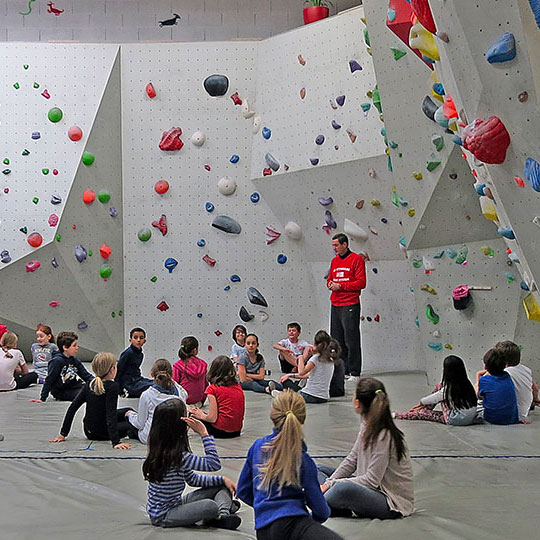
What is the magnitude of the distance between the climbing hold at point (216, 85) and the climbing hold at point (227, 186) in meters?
0.99

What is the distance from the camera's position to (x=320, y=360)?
639 cm

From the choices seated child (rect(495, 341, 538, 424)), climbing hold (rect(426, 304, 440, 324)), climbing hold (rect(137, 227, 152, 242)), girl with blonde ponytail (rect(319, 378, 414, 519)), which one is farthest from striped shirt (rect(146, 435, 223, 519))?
climbing hold (rect(137, 227, 152, 242))

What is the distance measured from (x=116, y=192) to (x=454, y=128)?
17.8ft

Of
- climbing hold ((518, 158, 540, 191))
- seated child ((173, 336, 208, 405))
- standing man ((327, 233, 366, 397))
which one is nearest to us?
climbing hold ((518, 158, 540, 191))

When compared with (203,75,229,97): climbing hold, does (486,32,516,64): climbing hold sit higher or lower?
lower

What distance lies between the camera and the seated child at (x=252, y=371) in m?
7.16

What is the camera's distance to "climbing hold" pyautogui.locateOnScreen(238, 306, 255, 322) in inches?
372

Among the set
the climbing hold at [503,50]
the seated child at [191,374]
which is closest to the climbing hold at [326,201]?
the seated child at [191,374]

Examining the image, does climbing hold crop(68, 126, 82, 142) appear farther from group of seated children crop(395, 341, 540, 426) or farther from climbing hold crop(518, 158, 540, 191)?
climbing hold crop(518, 158, 540, 191)

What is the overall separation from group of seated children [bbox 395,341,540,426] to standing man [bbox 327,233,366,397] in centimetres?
223

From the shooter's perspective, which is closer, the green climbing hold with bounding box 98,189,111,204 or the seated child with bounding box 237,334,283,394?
the seated child with bounding box 237,334,283,394

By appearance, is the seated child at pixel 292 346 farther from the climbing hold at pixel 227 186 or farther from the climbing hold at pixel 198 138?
the climbing hold at pixel 198 138

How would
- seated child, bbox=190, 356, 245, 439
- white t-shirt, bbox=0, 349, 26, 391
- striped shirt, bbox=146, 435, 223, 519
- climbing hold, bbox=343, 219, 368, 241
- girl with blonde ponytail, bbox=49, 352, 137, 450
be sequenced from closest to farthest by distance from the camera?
1. striped shirt, bbox=146, 435, 223, 519
2. girl with blonde ponytail, bbox=49, 352, 137, 450
3. seated child, bbox=190, 356, 245, 439
4. white t-shirt, bbox=0, 349, 26, 391
5. climbing hold, bbox=343, 219, 368, 241

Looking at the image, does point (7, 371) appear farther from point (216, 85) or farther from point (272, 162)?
point (216, 85)
